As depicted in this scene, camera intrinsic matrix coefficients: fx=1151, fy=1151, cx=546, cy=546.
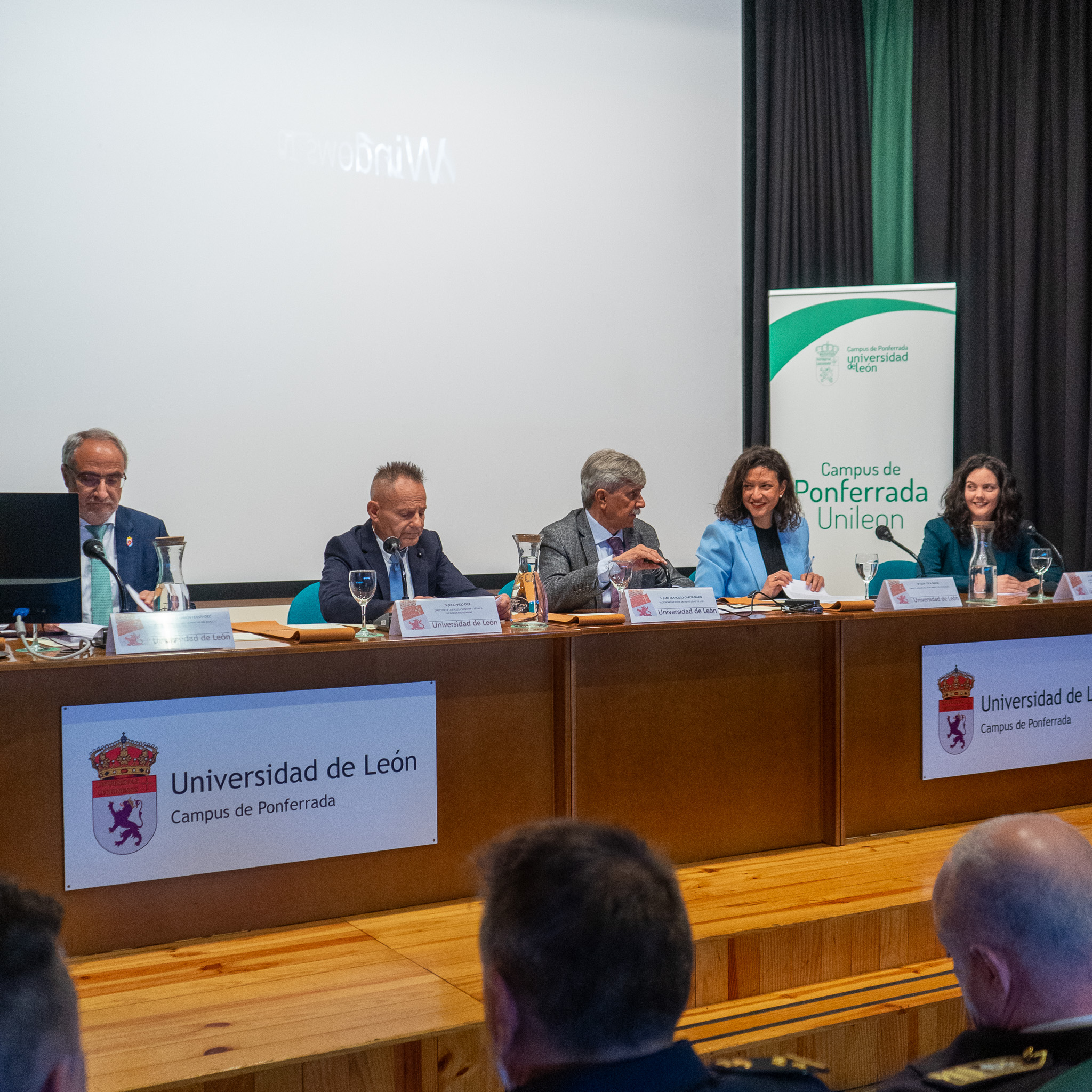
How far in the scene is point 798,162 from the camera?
514cm

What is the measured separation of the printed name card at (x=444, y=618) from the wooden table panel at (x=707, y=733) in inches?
8.1

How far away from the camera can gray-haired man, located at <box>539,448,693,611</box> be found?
342 cm

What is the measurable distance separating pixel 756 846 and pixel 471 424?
2362 mm

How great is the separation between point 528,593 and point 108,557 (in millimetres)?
1219

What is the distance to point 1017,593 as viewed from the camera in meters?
3.17

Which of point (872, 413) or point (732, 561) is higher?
point (872, 413)

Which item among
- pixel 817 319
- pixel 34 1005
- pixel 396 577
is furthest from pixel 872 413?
pixel 34 1005

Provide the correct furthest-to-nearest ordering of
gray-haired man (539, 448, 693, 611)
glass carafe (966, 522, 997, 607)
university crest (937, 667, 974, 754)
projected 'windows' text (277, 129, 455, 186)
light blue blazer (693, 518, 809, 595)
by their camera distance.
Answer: projected 'windows' text (277, 129, 455, 186)
light blue blazer (693, 518, 809, 595)
gray-haired man (539, 448, 693, 611)
glass carafe (966, 522, 997, 607)
university crest (937, 667, 974, 754)

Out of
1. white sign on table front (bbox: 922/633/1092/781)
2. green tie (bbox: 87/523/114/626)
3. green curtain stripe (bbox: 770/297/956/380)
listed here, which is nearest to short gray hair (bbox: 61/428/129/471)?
green tie (bbox: 87/523/114/626)

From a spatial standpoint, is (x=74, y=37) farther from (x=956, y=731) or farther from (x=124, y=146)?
(x=956, y=731)

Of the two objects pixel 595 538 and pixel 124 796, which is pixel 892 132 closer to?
pixel 595 538

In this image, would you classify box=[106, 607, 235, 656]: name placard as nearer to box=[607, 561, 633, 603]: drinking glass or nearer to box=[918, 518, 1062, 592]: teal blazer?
box=[607, 561, 633, 603]: drinking glass

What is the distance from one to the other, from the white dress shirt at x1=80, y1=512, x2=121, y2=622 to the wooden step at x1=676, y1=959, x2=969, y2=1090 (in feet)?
5.63

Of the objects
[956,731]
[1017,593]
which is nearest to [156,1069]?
[956,731]
